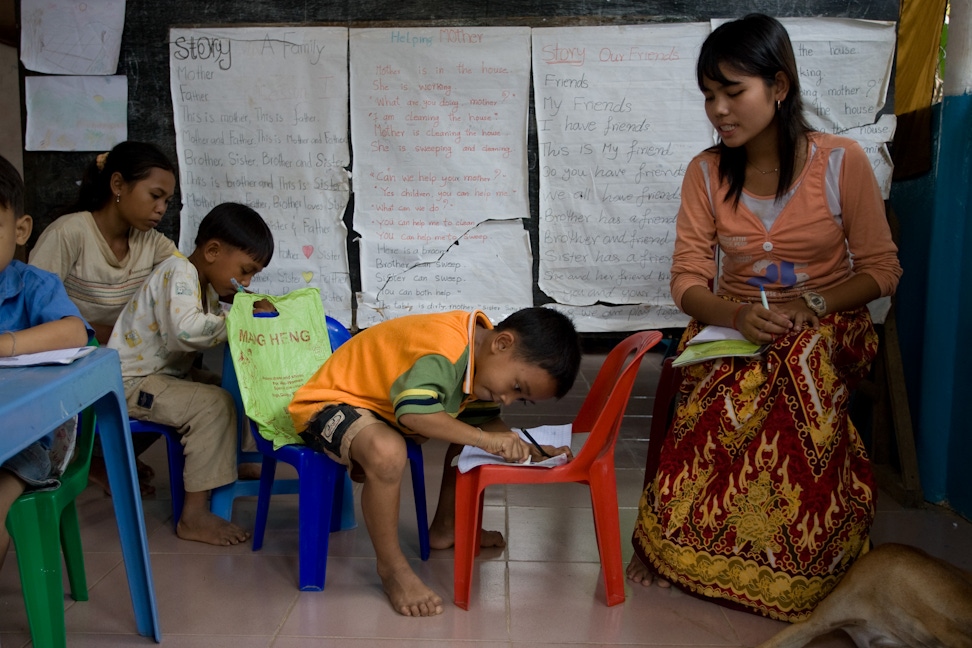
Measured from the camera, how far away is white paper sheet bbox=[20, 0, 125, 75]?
3076 mm

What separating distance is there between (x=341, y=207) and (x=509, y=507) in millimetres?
1295

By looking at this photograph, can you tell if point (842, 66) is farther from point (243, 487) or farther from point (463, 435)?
point (243, 487)

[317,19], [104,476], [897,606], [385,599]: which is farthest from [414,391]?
[317,19]

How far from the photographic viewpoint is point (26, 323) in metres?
1.71

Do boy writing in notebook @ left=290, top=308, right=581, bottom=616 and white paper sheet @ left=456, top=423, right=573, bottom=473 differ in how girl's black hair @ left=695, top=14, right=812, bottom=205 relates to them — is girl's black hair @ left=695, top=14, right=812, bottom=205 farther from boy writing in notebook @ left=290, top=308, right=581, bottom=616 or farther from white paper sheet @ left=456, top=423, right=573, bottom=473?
white paper sheet @ left=456, top=423, right=573, bottom=473

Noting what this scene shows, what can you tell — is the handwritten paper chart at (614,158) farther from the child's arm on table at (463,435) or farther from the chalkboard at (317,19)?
the child's arm on table at (463,435)

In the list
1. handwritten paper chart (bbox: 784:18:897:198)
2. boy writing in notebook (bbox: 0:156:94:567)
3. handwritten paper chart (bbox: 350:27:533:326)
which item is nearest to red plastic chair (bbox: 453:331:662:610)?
boy writing in notebook (bbox: 0:156:94:567)

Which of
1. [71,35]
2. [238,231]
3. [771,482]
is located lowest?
[771,482]

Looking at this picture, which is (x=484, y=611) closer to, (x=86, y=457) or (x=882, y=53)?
Result: (x=86, y=457)

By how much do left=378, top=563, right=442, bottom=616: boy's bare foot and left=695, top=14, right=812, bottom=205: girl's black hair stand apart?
130 cm

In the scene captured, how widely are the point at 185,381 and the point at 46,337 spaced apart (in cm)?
86

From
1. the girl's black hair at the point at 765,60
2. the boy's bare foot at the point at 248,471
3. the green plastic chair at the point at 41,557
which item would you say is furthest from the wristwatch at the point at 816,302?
the boy's bare foot at the point at 248,471

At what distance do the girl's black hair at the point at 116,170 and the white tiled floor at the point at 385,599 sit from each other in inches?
37.4

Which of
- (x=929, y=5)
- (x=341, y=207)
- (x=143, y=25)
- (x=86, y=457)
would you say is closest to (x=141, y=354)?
(x=86, y=457)
